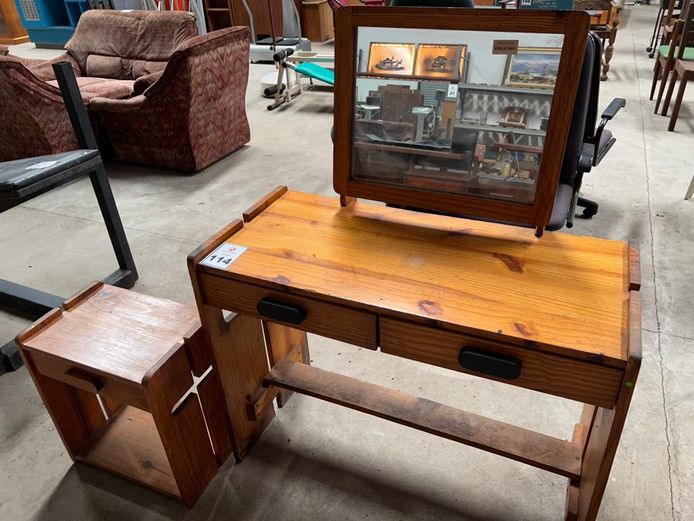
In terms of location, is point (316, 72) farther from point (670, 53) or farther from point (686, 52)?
point (686, 52)

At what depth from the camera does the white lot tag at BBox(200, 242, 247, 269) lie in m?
1.14

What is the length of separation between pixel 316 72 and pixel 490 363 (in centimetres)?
423

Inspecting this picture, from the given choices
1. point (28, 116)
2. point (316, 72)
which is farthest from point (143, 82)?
point (316, 72)

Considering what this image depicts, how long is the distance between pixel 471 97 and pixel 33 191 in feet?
4.96

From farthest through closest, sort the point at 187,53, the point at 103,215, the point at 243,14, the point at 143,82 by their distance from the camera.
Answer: the point at 243,14 → the point at 143,82 → the point at 187,53 → the point at 103,215

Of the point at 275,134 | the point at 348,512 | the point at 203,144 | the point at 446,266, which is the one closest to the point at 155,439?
the point at 348,512

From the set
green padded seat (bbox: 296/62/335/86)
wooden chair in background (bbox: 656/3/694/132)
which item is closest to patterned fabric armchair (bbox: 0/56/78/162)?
green padded seat (bbox: 296/62/335/86)

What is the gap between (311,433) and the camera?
1664mm

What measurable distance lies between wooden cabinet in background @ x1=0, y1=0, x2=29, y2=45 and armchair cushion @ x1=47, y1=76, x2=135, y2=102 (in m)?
6.54

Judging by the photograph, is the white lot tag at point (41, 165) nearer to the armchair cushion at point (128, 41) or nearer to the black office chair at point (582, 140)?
the black office chair at point (582, 140)

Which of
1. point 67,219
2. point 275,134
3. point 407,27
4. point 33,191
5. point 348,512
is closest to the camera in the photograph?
point 407,27

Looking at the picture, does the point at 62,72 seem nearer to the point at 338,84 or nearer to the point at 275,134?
the point at 338,84

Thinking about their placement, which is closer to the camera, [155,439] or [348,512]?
[348,512]

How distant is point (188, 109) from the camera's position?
10.7 ft
